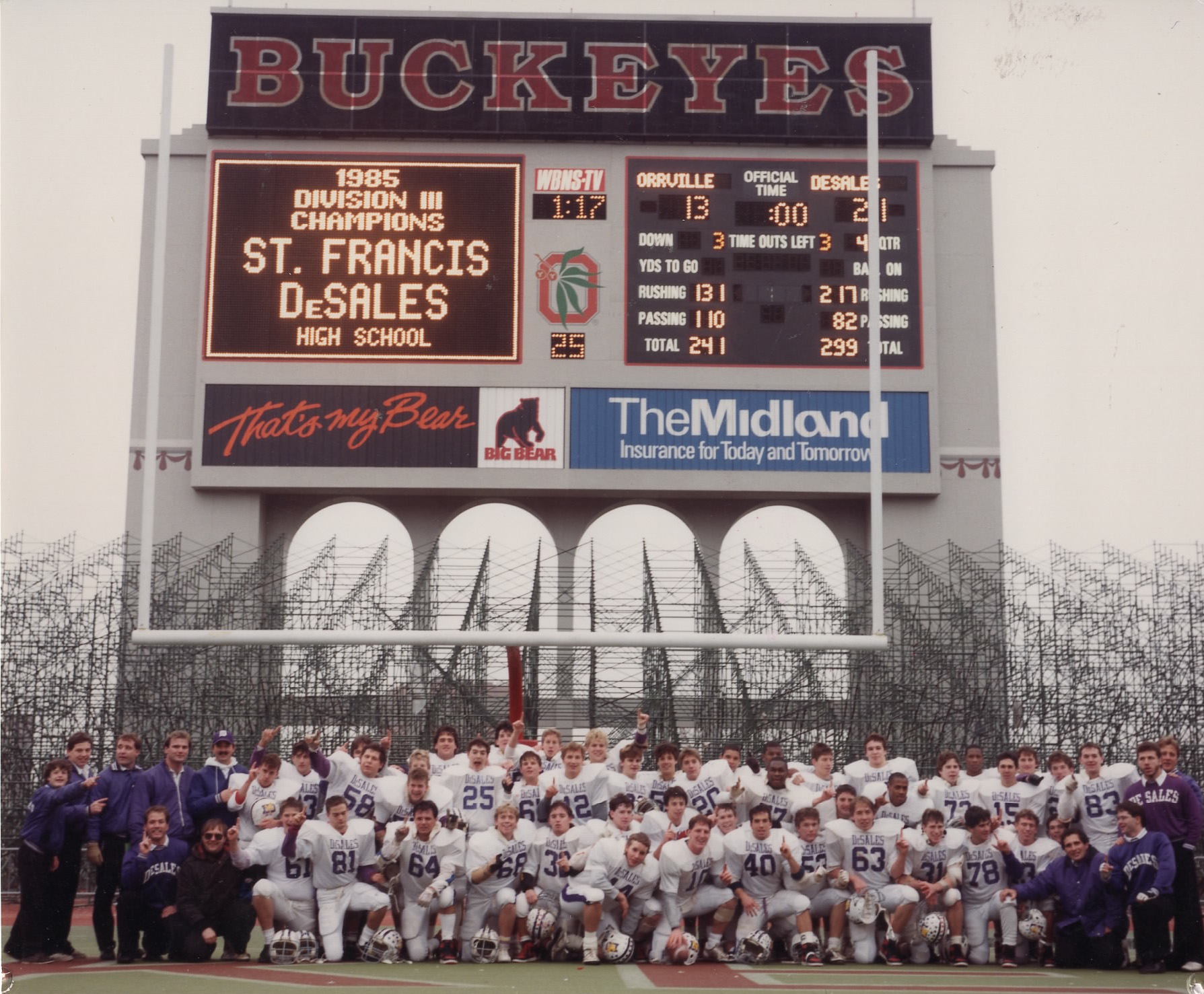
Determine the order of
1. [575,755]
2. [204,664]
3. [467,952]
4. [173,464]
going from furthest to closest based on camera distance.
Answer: [173,464] → [204,664] → [575,755] → [467,952]

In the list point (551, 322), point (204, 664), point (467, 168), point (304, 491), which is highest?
point (467, 168)

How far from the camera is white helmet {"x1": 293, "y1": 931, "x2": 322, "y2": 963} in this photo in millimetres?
6945

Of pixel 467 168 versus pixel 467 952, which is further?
pixel 467 168

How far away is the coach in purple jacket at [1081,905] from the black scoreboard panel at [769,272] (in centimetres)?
688

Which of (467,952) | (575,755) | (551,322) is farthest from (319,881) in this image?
(551,322)

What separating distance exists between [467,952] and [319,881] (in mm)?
765

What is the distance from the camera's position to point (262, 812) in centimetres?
727

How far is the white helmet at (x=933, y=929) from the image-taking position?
23.6 feet

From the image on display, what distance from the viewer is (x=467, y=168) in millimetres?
13711

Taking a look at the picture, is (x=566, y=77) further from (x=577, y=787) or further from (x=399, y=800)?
(x=399, y=800)

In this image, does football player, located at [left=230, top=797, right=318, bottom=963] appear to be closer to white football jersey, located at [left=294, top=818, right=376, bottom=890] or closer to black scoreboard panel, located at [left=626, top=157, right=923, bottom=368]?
white football jersey, located at [left=294, top=818, right=376, bottom=890]

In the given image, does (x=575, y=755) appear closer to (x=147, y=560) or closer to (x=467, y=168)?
(x=147, y=560)

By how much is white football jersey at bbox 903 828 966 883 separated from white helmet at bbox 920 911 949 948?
20 centimetres

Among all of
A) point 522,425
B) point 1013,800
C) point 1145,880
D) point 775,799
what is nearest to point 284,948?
point 775,799
